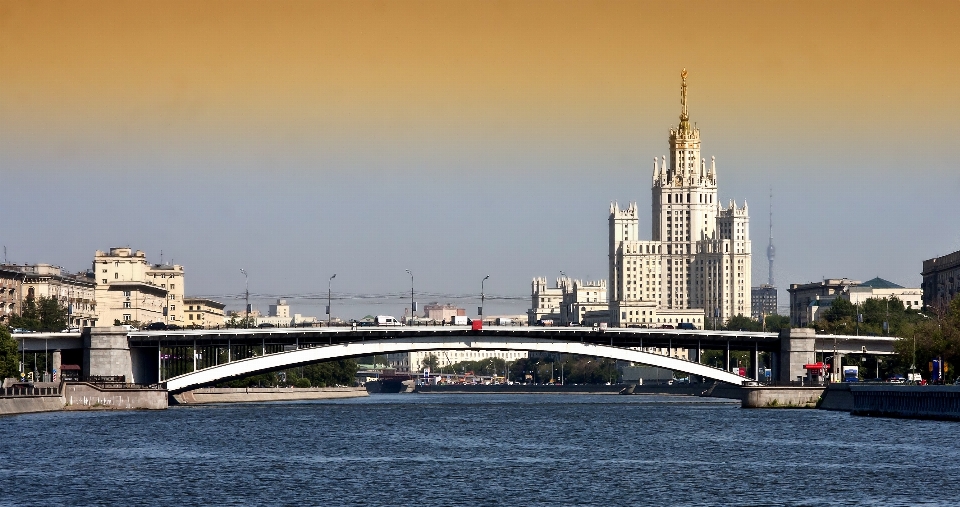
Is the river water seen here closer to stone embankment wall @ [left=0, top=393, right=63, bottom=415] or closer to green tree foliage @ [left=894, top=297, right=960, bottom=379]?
stone embankment wall @ [left=0, top=393, right=63, bottom=415]

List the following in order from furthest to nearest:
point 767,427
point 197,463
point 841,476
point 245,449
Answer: point 767,427, point 245,449, point 197,463, point 841,476

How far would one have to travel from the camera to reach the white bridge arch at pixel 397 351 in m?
145

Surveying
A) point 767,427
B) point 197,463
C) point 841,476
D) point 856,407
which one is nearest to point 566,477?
point 841,476

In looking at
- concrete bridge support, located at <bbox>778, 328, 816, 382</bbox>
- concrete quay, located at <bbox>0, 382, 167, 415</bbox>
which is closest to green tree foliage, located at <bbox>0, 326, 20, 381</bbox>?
concrete quay, located at <bbox>0, 382, 167, 415</bbox>

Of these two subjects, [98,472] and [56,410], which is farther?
[56,410]

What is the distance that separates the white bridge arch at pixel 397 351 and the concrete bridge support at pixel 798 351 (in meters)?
4.11

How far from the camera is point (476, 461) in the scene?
8169 centimetres

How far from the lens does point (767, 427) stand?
11019cm

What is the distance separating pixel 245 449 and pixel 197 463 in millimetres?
9860

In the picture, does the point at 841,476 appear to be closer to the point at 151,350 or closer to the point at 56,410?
the point at 56,410

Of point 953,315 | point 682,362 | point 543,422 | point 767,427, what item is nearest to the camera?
point 767,427

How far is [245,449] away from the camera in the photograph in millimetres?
89875

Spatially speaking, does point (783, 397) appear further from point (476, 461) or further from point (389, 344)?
point (476, 461)

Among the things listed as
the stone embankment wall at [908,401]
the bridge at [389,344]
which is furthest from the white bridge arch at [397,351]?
the stone embankment wall at [908,401]
